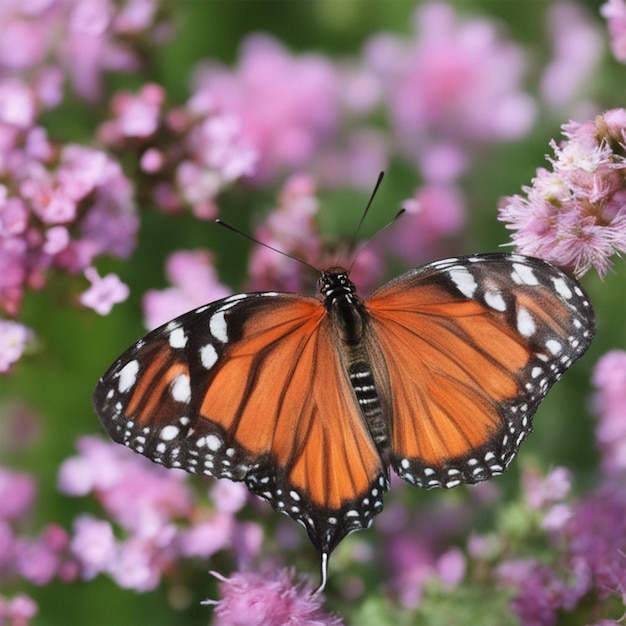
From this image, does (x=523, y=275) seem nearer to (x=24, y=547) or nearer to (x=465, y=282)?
(x=465, y=282)

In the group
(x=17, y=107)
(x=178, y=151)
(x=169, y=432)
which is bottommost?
(x=169, y=432)

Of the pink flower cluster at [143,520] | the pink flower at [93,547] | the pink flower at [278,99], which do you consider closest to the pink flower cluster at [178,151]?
the pink flower at [278,99]

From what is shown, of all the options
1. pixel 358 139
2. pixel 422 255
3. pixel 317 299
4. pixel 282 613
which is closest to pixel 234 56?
pixel 358 139

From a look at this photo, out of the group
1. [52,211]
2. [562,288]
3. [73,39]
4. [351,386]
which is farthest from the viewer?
[73,39]

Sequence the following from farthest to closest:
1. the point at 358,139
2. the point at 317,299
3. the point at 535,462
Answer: the point at 358,139 → the point at 535,462 → the point at 317,299

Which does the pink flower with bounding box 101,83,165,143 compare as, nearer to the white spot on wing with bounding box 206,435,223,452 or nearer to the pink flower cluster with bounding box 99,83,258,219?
the pink flower cluster with bounding box 99,83,258,219

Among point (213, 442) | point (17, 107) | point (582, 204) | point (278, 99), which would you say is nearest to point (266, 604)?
point (213, 442)

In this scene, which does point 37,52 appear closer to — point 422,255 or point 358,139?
point 358,139

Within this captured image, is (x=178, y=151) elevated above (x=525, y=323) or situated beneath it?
elevated above
